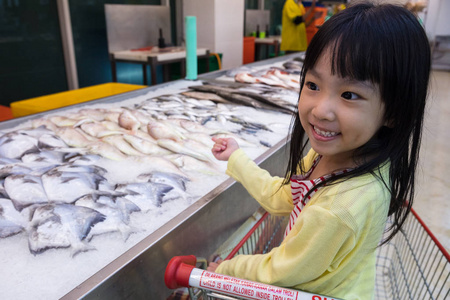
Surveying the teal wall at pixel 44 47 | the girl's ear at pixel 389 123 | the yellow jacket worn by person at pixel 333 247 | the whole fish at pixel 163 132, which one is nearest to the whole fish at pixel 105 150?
the whole fish at pixel 163 132

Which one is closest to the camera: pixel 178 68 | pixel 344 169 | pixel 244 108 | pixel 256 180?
pixel 344 169

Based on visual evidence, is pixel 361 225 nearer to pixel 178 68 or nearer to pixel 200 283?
pixel 200 283

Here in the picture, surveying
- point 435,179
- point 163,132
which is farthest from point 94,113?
point 435,179

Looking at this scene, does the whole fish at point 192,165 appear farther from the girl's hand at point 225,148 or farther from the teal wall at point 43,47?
the teal wall at point 43,47

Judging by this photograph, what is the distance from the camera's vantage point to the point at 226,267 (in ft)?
2.80

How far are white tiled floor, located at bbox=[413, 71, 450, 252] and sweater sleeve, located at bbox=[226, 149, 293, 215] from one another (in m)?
0.61

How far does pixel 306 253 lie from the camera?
71cm

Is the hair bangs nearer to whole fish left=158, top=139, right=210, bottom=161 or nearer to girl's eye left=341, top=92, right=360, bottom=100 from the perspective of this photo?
girl's eye left=341, top=92, right=360, bottom=100

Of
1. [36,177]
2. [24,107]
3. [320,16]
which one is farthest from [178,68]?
[36,177]

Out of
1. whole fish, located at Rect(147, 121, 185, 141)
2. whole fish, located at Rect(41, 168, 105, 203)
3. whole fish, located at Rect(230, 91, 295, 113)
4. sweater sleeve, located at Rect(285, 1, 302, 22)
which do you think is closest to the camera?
whole fish, located at Rect(41, 168, 105, 203)

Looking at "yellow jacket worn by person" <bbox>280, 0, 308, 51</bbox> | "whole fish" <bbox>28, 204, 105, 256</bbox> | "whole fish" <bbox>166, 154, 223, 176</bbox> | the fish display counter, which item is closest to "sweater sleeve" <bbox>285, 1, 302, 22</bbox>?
"yellow jacket worn by person" <bbox>280, 0, 308, 51</bbox>

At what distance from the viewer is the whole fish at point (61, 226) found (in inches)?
33.8

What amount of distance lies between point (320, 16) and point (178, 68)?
273 cm

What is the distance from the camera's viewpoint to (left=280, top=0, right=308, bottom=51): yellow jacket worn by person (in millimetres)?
5480
